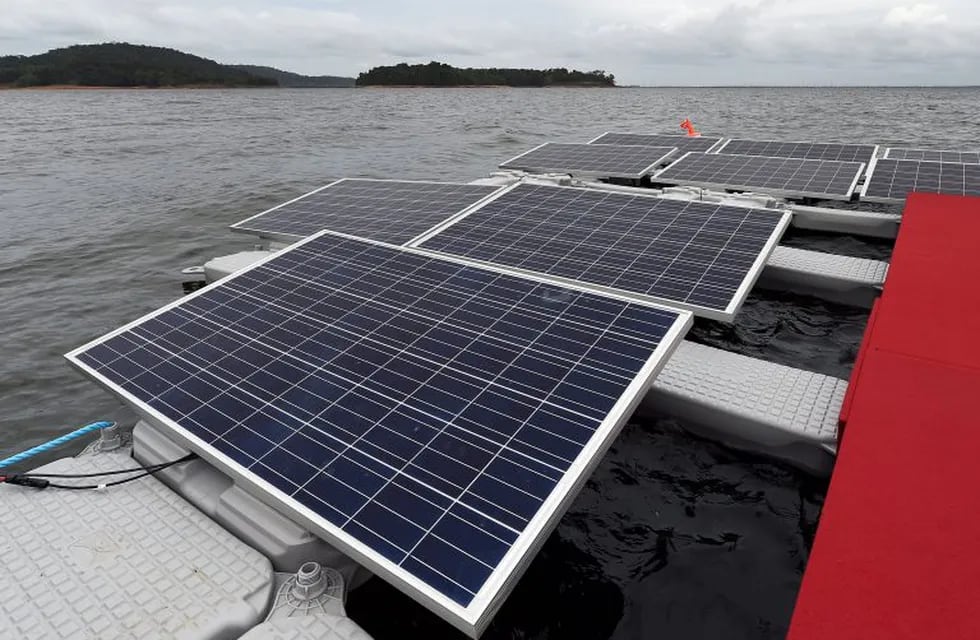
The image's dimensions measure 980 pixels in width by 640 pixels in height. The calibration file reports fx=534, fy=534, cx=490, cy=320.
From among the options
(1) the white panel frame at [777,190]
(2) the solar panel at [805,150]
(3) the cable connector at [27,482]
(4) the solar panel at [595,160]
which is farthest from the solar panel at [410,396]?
(2) the solar panel at [805,150]

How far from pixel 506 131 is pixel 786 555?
177ft

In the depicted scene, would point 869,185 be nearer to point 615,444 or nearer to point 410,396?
point 615,444

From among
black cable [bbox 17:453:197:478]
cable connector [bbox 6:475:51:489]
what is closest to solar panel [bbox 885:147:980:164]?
black cable [bbox 17:453:197:478]

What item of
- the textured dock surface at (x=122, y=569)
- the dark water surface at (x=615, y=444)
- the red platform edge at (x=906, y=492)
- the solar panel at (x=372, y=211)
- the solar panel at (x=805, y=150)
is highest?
the solar panel at (x=805, y=150)

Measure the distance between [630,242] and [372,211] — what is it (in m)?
7.53

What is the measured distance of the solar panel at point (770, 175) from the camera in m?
17.6

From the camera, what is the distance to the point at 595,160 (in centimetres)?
2302

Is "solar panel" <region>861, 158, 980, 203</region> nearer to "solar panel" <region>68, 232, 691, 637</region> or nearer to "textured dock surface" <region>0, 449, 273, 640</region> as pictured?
"solar panel" <region>68, 232, 691, 637</region>

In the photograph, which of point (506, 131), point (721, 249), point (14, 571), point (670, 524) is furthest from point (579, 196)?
point (506, 131)

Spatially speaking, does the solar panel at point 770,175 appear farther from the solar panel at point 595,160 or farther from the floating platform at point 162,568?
the floating platform at point 162,568

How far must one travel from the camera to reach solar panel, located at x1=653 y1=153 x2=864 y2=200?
1761cm

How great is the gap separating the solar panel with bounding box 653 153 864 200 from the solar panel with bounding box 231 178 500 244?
8527 mm

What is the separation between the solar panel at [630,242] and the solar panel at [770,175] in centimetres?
702

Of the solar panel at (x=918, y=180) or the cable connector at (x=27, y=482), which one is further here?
the solar panel at (x=918, y=180)
